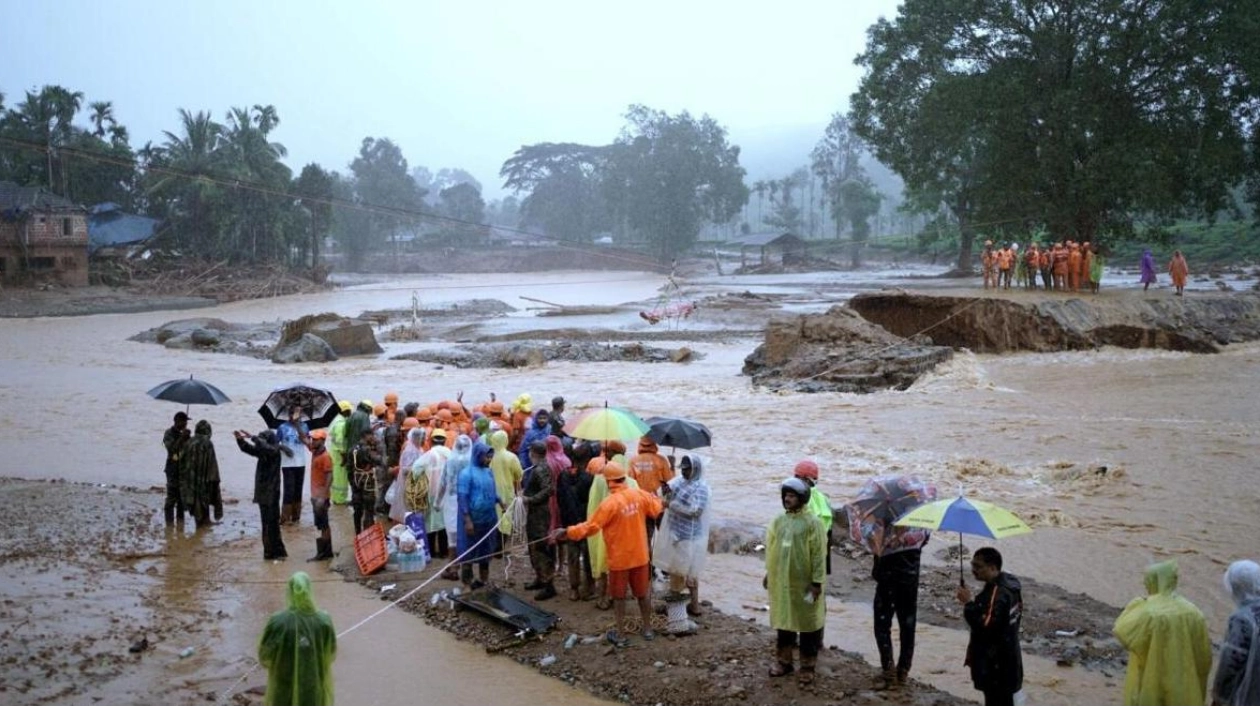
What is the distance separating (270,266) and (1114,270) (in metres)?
45.9

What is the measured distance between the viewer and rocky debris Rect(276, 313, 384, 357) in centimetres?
3045

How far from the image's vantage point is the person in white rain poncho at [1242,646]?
5.04 m

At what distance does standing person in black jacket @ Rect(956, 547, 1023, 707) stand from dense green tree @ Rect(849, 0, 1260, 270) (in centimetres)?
2842

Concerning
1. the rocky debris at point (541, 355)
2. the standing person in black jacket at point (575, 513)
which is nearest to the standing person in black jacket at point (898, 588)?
the standing person in black jacket at point (575, 513)

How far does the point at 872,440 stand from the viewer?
54.4 feet

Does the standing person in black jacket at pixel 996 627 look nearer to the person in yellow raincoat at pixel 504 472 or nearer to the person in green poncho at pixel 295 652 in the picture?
the person in green poncho at pixel 295 652

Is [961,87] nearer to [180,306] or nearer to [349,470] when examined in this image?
[349,470]

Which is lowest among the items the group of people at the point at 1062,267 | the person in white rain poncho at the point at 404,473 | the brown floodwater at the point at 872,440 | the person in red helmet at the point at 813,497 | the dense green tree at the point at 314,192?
the brown floodwater at the point at 872,440

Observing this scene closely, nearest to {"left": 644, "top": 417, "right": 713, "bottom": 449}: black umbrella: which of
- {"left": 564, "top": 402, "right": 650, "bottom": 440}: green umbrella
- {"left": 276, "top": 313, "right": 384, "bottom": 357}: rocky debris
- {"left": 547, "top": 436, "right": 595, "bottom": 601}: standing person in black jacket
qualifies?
{"left": 564, "top": 402, "right": 650, "bottom": 440}: green umbrella

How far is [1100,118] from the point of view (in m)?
31.6

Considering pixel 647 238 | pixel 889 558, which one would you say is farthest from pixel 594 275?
pixel 889 558

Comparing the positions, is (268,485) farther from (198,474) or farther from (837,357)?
(837,357)

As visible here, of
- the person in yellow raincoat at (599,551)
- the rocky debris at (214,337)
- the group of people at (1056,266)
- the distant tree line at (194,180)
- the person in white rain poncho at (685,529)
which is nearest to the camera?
the person in white rain poncho at (685,529)

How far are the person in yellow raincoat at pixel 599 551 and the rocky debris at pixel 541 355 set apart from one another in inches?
741
